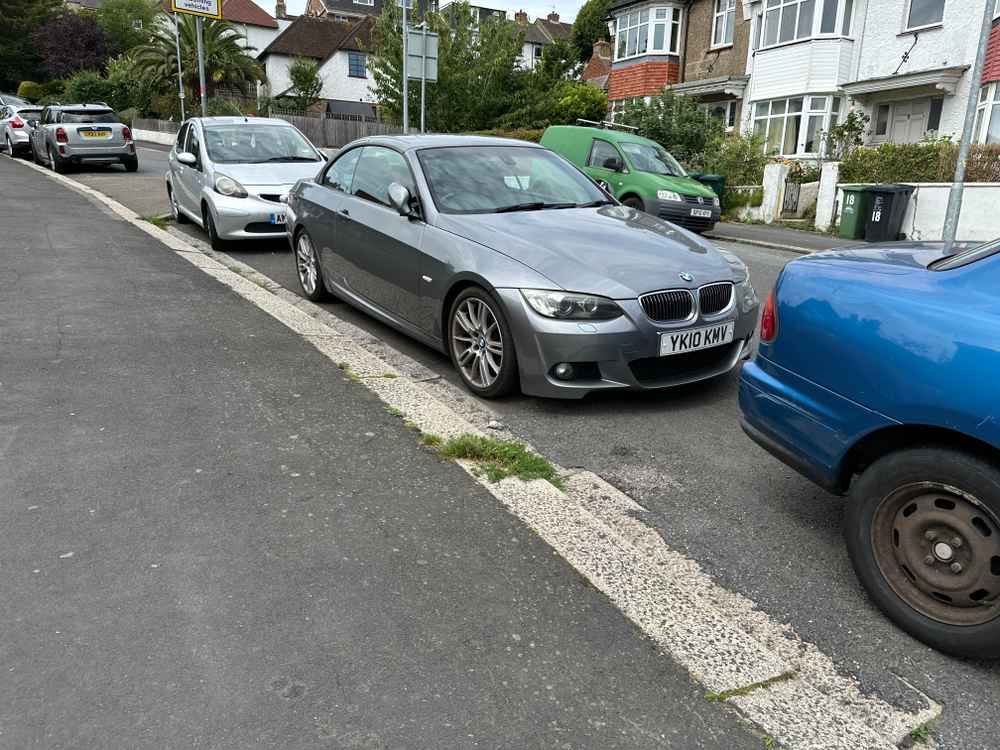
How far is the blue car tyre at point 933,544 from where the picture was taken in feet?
8.29

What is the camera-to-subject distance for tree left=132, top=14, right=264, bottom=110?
1956 inches

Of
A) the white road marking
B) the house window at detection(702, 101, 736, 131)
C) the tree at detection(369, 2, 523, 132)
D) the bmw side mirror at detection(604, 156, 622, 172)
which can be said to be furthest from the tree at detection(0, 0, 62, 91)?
the white road marking

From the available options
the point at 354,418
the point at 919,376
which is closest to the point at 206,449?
the point at 354,418

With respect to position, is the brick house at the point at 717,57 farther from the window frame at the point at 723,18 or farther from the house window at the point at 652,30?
the house window at the point at 652,30

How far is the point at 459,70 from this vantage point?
36062mm

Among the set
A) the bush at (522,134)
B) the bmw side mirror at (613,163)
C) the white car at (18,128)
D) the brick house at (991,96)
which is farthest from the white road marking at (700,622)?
the bush at (522,134)

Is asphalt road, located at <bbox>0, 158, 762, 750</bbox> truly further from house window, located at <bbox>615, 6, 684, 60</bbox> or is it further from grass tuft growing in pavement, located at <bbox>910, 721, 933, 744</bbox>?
house window, located at <bbox>615, 6, 684, 60</bbox>

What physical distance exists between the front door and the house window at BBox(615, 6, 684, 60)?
2968 centimetres

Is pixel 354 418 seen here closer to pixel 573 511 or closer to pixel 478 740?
pixel 573 511

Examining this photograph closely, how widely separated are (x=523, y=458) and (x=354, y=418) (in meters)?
1.10

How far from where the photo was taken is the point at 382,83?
1420 inches

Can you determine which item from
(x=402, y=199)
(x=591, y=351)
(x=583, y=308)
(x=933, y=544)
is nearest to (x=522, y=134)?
(x=402, y=199)

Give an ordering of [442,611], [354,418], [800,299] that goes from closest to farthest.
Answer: [442,611], [800,299], [354,418]

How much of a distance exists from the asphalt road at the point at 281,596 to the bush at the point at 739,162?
17.7 meters
